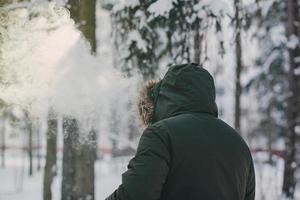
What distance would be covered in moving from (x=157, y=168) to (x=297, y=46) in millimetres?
10617

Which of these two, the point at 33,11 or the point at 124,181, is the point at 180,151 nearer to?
the point at 124,181

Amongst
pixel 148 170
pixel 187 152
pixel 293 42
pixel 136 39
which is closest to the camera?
pixel 148 170

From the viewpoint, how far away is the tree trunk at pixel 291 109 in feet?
38.0

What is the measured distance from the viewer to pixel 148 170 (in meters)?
2.30

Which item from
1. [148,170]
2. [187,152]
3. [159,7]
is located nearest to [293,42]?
[159,7]

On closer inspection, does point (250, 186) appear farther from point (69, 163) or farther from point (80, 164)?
point (69, 163)

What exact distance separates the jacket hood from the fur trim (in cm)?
16

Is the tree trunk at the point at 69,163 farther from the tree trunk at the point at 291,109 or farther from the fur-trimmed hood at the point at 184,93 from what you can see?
the tree trunk at the point at 291,109

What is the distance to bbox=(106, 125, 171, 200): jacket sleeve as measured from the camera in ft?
7.58

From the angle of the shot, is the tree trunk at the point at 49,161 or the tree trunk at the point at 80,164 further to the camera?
the tree trunk at the point at 49,161

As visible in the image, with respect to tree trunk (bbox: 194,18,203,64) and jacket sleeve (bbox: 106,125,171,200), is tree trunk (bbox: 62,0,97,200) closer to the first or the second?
tree trunk (bbox: 194,18,203,64)

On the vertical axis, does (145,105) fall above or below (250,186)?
above

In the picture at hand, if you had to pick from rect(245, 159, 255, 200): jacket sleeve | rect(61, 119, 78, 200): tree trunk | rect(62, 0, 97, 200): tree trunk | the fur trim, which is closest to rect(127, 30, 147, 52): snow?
rect(62, 0, 97, 200): tree trunk

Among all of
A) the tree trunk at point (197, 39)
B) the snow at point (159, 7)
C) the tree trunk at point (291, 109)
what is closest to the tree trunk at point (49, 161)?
the tree trunk at point (197, 39)
